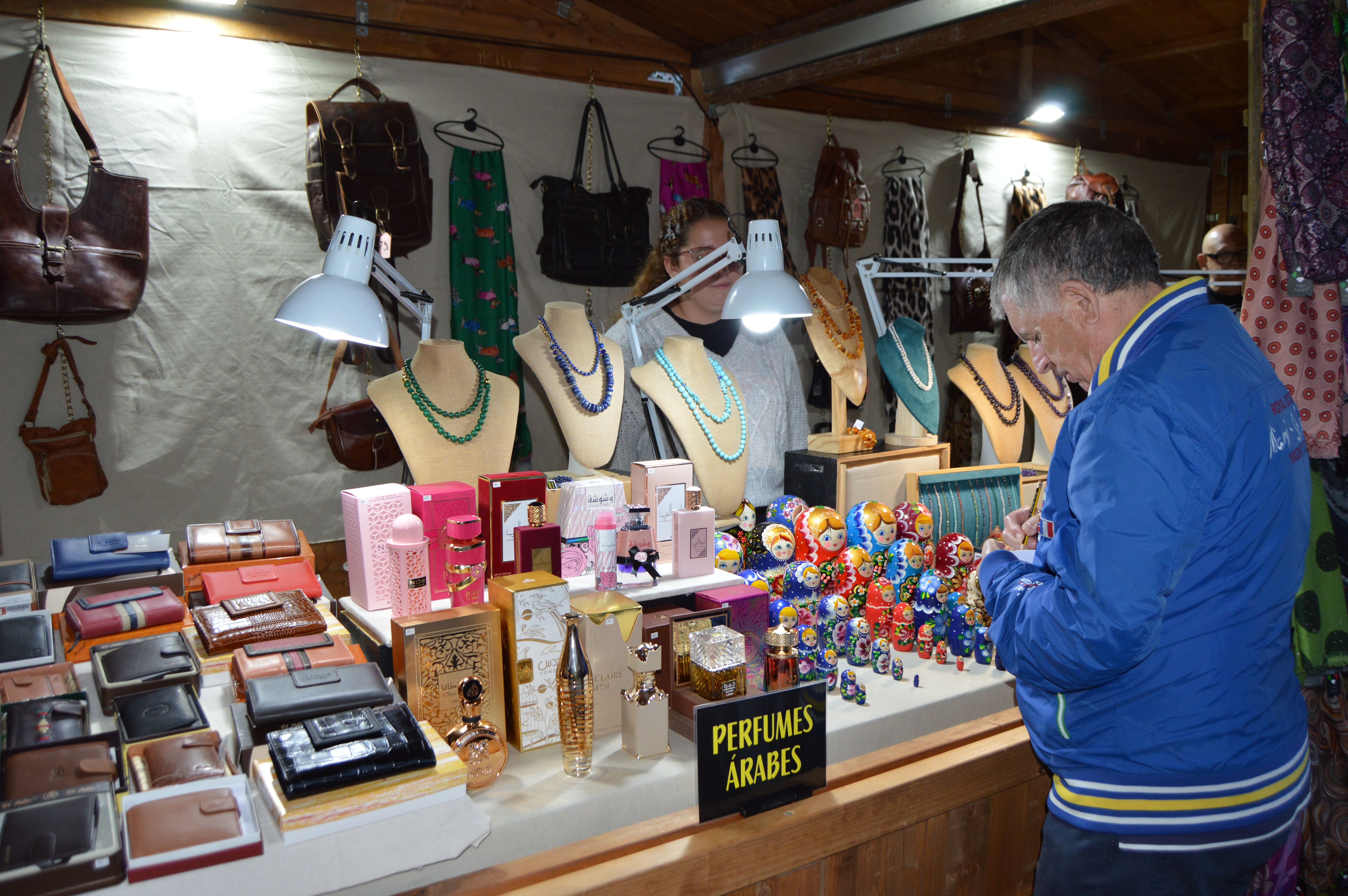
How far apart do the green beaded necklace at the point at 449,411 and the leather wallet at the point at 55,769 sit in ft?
4.47

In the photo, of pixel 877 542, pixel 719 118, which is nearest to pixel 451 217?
pixel 719 118

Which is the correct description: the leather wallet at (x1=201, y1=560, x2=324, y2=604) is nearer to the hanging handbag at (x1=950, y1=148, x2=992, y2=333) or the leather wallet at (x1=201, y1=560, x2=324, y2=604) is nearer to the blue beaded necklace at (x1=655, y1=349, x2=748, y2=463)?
the blue beaded necklace at (x1=655, y1=349, x2=748, y2=463)

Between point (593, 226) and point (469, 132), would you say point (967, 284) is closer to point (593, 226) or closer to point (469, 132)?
point (593, 226)

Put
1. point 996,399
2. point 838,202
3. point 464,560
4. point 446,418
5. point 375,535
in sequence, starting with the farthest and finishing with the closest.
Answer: point 838,202, point 996,399, point 446,418, point 375,535, point 464,560

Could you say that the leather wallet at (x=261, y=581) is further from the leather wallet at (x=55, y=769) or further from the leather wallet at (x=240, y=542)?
the leather wallet at (x=55, y=769)

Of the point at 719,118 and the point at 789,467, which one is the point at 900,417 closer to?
the point at 789,467

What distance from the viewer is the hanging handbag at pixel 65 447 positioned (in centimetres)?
336

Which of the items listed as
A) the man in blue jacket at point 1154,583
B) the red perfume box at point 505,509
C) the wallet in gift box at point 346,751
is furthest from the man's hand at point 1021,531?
the wallet in gift box at point 346,751

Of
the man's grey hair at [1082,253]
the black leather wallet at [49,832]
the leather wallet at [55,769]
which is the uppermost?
the man's grey hair at [1082,253]

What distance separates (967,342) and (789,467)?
3626mm

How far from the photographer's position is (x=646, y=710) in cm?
169

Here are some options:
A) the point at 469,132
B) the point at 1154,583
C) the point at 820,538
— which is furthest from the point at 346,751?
the point at 469,132

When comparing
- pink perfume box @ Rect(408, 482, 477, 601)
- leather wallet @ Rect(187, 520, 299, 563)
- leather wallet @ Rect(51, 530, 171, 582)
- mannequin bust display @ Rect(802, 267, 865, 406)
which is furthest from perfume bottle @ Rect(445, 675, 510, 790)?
mannequin bust display @ Rect(802, 267, 865, 406)

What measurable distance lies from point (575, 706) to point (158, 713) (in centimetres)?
69
